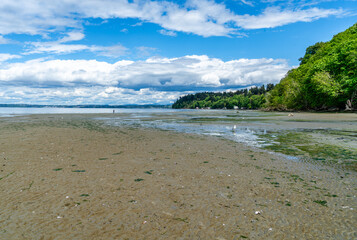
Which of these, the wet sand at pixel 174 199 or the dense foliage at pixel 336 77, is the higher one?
the dense foliage at pixel 336 77

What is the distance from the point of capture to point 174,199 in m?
6.33

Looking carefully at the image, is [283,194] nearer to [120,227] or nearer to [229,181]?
[229,181]

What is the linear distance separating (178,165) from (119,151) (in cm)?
508

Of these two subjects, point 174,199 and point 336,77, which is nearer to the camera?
point 174,199

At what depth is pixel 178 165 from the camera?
10.2m

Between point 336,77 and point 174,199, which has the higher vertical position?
point 336,77

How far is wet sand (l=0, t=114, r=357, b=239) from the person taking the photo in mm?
4684

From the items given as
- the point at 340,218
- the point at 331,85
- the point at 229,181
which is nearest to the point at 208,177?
the point at 229,181

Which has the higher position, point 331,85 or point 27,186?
point 331,85

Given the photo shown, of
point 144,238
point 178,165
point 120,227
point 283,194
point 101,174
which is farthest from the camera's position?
point 178,165

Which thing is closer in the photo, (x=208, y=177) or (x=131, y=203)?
(x=131, y=203)

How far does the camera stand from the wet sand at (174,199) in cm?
468

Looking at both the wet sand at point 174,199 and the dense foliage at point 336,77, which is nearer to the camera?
the wet sand at point 174,199

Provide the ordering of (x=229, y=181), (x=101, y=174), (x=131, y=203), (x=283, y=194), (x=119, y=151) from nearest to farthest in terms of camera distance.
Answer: (x=131, y=203)
(x=283, y=194)
(x=229, y=181)
(x=101, y=174)
(x=119, y=151)
